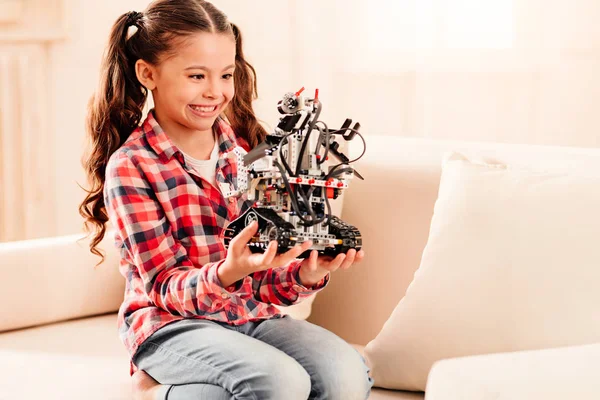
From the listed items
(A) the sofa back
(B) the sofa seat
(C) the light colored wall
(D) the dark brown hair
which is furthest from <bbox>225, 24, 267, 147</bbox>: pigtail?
(C) the light colored wall

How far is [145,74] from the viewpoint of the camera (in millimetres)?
1389

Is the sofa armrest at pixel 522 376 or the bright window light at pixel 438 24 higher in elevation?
the bright window light at pixel 438 24

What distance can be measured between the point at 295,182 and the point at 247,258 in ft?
0.46

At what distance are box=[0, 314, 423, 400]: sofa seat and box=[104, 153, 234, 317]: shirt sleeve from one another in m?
0.21

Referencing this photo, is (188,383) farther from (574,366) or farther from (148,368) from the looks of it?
(574,366)

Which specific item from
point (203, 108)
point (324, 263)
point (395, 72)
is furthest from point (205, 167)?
point (395, 72)

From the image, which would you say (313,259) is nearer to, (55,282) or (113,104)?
(113,104)

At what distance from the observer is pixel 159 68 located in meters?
1.36

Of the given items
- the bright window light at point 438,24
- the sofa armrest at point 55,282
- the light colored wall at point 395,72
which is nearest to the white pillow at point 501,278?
the sofa armrest at point 55,282

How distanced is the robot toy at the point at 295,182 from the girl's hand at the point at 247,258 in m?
0.01

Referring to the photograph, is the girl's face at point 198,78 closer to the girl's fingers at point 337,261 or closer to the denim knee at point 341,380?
the girl's fingers at point 337,261

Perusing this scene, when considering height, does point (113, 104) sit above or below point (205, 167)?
above

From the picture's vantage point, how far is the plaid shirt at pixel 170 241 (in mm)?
1283

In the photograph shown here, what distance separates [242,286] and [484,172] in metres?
0.51
